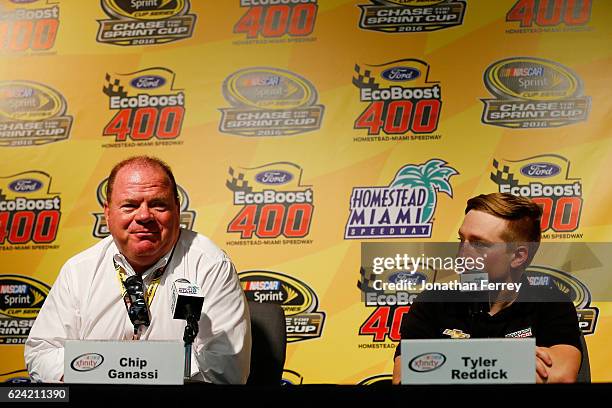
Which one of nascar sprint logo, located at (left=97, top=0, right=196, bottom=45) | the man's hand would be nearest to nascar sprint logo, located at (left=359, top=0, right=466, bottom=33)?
nascar sprint logo, located at (left=97, top=0, right=196, bottom=45)

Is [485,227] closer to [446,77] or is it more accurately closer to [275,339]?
[275,339]

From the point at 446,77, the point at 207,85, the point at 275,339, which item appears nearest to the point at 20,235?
the point at 207,85

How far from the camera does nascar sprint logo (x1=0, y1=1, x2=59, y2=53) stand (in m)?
4.60

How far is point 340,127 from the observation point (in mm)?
4332

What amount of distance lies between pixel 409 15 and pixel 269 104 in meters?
0.91

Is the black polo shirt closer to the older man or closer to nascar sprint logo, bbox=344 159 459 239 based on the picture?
the older man

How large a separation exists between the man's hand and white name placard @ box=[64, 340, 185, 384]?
0.87 meters

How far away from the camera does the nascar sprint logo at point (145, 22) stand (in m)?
4.50

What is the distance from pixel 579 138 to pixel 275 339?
2165 mm

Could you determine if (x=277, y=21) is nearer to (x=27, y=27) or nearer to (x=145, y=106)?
(x=145, y=106)

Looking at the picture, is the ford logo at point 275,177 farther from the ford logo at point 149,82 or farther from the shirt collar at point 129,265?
the shirt collar at point 129,265

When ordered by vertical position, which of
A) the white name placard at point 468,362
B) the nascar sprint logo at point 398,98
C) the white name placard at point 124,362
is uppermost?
the nascar sprint logo at point 398,98

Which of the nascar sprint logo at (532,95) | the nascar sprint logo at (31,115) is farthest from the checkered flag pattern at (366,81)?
the nascar sprint logo at (31,115)

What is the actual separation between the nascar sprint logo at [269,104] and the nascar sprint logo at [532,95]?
94 centimetres
